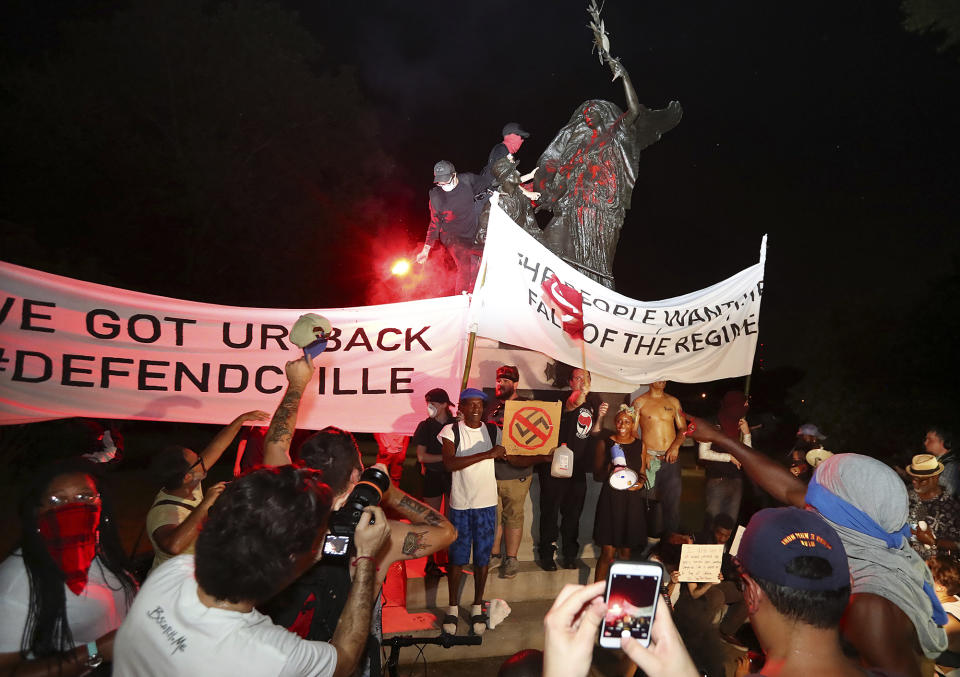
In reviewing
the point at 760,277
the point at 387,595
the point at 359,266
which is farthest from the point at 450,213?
the point at 359,266

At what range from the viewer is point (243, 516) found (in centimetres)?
194

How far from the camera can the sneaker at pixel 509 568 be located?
614 cm

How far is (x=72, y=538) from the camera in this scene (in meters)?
2.46

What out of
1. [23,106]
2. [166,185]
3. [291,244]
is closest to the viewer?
[23,106]

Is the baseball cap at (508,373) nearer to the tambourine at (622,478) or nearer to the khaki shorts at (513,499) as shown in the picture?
the khaki shorts at (513,499)

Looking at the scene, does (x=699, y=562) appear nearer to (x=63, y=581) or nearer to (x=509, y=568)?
(x=509, y=568)

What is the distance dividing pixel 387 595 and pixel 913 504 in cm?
449

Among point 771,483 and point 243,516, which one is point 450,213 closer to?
point 771,483

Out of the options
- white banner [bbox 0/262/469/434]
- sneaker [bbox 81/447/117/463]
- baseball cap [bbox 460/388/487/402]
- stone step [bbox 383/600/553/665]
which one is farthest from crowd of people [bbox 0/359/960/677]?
stone step [bbox 383/600/553/665]

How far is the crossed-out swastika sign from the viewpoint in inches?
213

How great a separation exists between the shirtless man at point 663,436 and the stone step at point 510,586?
102 centimetres

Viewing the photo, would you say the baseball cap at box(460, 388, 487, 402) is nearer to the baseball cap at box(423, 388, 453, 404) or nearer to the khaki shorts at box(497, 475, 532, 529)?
the baseball cap at box(423, 388, 453, 404)

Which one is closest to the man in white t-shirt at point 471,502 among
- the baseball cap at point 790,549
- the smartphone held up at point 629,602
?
the baseball cap at point 790,549

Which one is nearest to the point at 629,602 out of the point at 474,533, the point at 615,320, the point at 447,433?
the point at 447,433
